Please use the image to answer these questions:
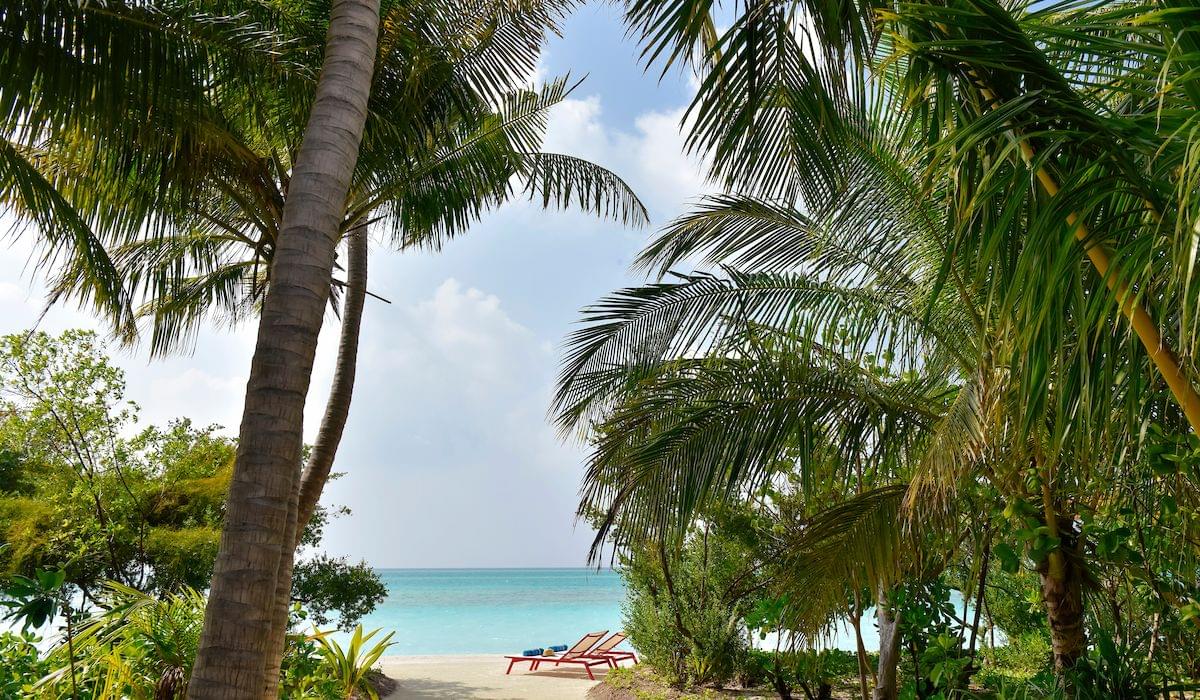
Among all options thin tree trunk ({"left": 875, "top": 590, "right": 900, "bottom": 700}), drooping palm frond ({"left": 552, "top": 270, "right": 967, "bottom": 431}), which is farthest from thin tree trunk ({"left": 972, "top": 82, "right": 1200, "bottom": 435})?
thin tree trunk ({"left": 875, "top": 590, "right": 900, "bottom": 700})

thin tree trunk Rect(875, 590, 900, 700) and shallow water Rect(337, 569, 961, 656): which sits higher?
thin tree trunk Rect(875, 590, 900, 700)

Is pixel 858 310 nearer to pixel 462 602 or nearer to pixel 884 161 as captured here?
pixel 884 161

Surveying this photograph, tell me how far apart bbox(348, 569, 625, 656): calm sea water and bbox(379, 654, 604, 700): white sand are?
12.5 meters

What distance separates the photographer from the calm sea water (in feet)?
116

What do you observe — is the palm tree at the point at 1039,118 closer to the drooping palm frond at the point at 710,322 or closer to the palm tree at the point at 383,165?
the drooping palm frond at the point at 710,322

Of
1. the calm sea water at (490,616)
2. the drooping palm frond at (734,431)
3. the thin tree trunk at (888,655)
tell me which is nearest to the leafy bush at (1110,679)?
the drooping palm frond at (734,431)

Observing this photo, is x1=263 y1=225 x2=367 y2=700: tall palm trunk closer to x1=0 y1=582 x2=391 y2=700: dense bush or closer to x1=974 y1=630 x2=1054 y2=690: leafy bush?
x1=0 y1=582 x2=391 y2=700: dense bush

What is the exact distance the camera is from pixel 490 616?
46.2 meters

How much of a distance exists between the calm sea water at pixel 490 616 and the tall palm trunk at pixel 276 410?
988 inches

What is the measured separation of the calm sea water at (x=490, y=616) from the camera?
116 ft

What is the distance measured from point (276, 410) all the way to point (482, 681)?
10.6 m

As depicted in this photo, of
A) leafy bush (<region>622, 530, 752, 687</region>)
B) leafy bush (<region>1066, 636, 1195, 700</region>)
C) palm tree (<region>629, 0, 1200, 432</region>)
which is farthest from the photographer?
leafy bush (<region>622, 530, 752, 687</region>)

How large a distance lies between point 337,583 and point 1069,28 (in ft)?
39.8

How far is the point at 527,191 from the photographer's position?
768 centimetres
